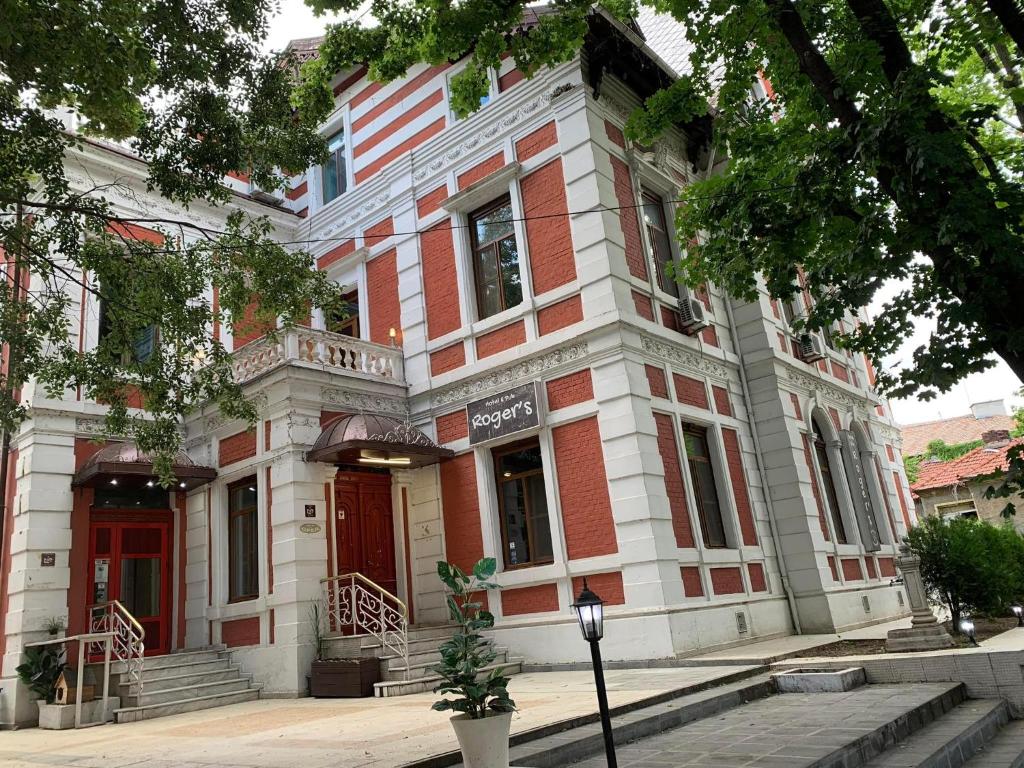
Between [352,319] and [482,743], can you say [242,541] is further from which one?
[482,743]

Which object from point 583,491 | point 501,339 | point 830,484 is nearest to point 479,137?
point 501,339

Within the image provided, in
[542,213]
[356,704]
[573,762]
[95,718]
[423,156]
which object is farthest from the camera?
[423,156]

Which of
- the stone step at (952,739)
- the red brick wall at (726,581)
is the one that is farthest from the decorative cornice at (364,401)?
the stone step at (952,739)

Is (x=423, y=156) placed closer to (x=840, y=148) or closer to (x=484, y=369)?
(x=484, y=369)

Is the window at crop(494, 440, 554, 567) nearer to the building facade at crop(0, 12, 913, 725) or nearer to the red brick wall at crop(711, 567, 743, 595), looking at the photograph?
the building facade at crop(0, 12, 913, 725)

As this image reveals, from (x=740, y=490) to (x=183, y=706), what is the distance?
9336 mm

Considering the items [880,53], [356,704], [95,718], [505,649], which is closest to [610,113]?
[880,53]

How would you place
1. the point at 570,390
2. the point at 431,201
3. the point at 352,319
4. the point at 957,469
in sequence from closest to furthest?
the point at 570,390 → the point at 431,201 → the point at 352,319 → the point at 957,469

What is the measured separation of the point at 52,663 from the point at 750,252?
11.3 metres

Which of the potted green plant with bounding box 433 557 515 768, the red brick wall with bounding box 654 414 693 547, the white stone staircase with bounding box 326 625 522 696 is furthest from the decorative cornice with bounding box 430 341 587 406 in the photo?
the potted green plant with bounding box 433 557 515 768

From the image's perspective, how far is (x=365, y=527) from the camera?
12859mm

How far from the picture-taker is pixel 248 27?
748 centimetres

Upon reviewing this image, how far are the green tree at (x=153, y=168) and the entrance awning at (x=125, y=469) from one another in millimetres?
3937

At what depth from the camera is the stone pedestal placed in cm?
877
